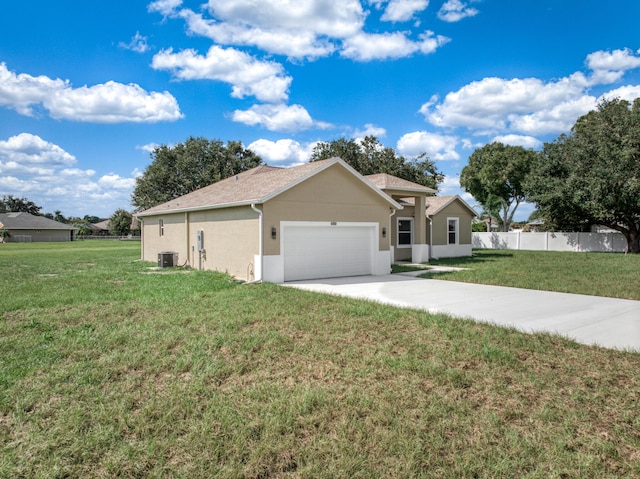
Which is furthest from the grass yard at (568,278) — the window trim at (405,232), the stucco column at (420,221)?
the window trim at (405,232)

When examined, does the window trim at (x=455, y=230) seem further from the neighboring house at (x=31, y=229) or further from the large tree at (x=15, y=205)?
the large tree at (x=15, y=205)

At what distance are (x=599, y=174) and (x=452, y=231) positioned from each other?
968cm

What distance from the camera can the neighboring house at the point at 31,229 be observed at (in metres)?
58.5

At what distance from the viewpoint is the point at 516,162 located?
40.5 meters

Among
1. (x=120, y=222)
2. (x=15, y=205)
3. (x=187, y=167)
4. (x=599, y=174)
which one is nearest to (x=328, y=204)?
(x=599, y=174)

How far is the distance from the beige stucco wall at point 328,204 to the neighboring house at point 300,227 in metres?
0.03

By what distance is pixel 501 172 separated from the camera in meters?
41.6

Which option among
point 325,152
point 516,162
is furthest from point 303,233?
point 516,162

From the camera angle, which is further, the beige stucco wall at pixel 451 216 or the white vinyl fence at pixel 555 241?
the white vinyl fence at pixel 555 241

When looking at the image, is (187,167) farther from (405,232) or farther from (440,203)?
(440,203)

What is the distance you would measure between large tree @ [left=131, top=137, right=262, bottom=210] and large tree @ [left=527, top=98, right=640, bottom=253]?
1096 inches

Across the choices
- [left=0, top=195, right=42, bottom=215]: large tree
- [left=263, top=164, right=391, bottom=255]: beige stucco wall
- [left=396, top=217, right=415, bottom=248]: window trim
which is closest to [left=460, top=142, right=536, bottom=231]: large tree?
[left=396, top=217, right=415, bottom=248]: window trim

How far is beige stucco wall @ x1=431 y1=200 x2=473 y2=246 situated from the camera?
2162 centimetres

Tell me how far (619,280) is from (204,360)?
1360cm
